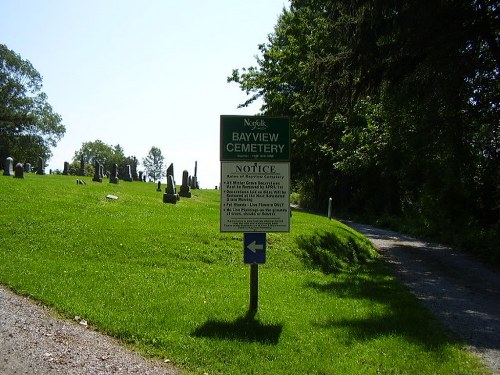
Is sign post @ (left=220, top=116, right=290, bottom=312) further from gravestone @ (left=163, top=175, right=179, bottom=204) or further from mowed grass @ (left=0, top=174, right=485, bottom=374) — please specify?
gravestone @ (left=163, top=175, right=179, bottom=204)

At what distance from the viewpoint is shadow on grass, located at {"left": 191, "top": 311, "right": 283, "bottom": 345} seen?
6121 millimetres

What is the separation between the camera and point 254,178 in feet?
24.3

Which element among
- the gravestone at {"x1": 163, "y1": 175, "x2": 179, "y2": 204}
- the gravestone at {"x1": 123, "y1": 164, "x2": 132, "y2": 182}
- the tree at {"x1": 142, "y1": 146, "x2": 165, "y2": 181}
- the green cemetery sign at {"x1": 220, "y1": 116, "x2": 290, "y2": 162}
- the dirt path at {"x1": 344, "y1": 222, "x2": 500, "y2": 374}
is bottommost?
the dirt path at {"x1": 344, "y1": 222, "x2": 500, "y2": 374}

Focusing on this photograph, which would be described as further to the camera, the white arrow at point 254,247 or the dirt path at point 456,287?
the white arrow at point 254,247

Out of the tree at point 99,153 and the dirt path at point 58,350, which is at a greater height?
the tree at point 99,153

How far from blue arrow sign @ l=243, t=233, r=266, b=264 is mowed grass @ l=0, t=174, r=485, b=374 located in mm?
795

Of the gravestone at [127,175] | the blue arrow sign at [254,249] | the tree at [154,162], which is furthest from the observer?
the tree at [154,162]

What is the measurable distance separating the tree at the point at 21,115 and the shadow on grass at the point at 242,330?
2441 inches

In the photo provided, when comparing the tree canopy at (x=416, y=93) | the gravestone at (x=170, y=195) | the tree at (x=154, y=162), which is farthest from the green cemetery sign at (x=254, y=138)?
the tree at (x=154, y=162)

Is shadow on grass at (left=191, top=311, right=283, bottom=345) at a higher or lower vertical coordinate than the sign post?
lower

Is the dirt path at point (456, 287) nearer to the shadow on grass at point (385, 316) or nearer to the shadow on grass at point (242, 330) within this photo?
the shadow on grass at point (385, 316)

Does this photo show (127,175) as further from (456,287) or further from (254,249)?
(254,249)

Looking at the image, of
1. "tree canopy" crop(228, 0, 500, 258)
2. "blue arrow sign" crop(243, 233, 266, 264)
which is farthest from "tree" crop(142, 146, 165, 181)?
"blue arrow sign" crop(243, 233, 266, 264)

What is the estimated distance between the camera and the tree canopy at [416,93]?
1275 cm
